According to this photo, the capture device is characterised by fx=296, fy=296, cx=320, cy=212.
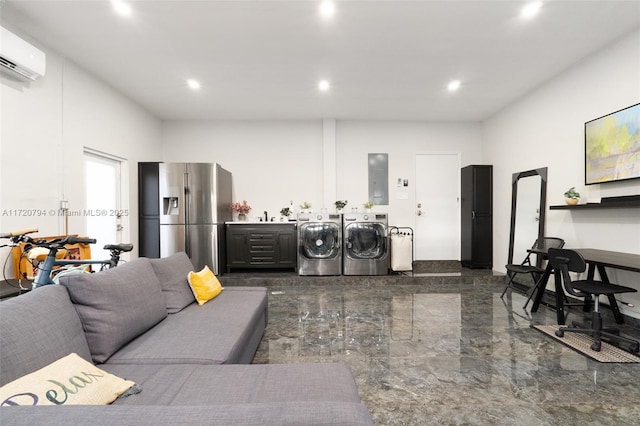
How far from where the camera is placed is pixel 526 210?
14.6 ft

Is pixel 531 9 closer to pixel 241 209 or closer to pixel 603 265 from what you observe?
pixel 603 265

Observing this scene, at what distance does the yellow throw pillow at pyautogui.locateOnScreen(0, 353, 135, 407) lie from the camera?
92 centimetres

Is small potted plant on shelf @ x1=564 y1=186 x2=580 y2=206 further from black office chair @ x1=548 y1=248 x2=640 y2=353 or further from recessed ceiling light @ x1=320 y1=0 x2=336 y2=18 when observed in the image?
recessed ceiling light @ x1=320 y1=0 x2=336 y2=18

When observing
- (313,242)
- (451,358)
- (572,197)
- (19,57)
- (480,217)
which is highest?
(19,57)

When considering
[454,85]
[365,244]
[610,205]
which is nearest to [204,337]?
[365,244]

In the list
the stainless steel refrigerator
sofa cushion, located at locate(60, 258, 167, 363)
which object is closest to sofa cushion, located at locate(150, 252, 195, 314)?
sofa cushion, located at locate(60, 258, 167, 363)

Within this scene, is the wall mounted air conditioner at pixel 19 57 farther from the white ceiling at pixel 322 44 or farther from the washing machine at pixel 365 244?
the washing machine at pixel 365 244

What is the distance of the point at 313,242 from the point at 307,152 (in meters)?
1.86

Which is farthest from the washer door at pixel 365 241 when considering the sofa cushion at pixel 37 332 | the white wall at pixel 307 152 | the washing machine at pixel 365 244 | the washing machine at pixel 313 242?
the sofa cushion at pixel 37 332

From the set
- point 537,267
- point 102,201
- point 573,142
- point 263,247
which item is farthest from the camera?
point 263,247

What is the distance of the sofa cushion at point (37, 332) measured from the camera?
3.33ft

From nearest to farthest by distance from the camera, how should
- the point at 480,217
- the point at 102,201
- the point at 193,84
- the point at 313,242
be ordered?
the point at 193,84 < the point at 102,201 < the point at 313,242 < the point at 480,217

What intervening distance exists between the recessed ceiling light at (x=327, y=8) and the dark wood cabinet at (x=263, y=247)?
3.14 meters

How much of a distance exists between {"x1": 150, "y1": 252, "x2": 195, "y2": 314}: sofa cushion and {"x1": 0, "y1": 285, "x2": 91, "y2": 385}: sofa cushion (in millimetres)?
832
